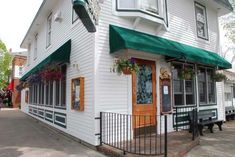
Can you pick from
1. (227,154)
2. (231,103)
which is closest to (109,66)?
(227,154)

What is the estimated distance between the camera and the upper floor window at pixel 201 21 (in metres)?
10.7

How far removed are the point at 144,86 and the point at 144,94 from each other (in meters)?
0.28

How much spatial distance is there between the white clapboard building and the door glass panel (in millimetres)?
34

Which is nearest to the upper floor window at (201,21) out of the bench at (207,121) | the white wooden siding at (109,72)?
the white wooden siding at (109,72)

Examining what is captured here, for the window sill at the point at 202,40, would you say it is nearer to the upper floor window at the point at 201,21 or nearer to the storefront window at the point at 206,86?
the upper floor window at the point at 201,21

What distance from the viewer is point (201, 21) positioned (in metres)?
10.9

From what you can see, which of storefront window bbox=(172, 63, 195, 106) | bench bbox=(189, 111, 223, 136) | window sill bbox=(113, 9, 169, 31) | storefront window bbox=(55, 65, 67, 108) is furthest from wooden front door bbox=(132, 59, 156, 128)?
storefront window bbox=(55, 65, 67, 108)

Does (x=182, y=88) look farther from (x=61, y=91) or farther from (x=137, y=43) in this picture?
(x=61, y=91)

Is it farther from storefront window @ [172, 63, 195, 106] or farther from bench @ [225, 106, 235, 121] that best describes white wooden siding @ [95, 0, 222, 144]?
bench @ [225, 106, 235, 121]

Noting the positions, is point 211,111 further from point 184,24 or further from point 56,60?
point 56,60

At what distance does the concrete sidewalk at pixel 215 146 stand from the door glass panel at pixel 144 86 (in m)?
2.21

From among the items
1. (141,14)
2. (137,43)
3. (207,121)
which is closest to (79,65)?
(137,43)

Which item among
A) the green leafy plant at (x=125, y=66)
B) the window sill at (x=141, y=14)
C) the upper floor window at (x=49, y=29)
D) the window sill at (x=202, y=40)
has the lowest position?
the green leafy plant at (x=125, y=66)

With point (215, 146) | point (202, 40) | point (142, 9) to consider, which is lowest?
point (215, 146)
